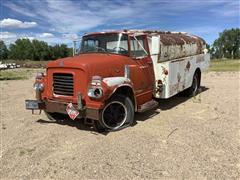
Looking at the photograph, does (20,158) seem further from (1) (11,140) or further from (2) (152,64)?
(2) (152,64)

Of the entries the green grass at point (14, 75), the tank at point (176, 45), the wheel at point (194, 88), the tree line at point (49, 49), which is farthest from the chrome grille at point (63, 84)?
the tree line at point (49, 49)

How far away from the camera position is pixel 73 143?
611 cm

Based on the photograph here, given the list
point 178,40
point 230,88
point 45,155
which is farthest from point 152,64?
point 230,88

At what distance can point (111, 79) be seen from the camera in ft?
21.5

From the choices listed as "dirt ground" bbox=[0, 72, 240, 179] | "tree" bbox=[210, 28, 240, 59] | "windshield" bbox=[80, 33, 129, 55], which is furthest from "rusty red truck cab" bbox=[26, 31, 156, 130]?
"tree" bbox=[210, 28, 240, 59]

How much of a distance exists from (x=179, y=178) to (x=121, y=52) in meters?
3.84

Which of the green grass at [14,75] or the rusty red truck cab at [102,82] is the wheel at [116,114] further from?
the green grass at [14,75]

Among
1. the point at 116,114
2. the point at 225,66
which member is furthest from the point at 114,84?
the point at 225,66

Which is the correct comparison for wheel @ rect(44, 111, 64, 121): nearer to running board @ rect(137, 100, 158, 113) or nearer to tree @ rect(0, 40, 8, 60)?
running board @ rect(137, 100, 158, 113)

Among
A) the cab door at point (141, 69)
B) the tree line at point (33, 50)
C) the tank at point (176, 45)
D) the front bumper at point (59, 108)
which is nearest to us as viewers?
the front bumper at point (59, 108)

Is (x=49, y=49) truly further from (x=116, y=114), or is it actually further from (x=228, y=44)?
(x=116, y=114)

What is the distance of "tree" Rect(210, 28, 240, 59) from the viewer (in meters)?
119

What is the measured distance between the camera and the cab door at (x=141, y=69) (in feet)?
24.6

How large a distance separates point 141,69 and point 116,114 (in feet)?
4.72
